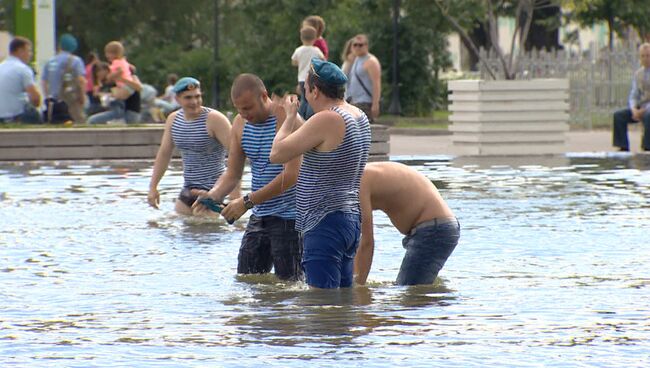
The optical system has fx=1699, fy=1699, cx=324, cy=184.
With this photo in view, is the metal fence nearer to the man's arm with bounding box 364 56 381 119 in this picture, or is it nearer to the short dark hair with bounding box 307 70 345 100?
the man's arm with bounding box 364 56 381 119

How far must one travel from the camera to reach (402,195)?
9.60m

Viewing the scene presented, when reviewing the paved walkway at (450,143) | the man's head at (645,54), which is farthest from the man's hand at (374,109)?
the man's head at (645,54)

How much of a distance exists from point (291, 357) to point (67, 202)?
9447mm

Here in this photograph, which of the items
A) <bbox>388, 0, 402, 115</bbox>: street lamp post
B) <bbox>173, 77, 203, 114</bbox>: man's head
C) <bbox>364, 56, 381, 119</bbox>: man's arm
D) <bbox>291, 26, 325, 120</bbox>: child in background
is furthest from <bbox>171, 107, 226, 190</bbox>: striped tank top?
<bbox>388, 0, 402, 115</bbox>: street lamp post

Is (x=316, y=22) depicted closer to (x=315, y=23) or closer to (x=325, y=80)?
(x=315, y=23)

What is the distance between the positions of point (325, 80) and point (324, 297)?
1314 millimetres

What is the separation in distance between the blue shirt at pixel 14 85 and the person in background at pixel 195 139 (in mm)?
9879

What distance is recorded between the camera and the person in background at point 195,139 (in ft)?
46.6

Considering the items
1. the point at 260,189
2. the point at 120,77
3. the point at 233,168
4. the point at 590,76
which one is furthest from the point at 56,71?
the point at 260,189

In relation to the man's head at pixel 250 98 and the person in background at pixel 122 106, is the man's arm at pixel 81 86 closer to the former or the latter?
the person in background at pixel 122 106

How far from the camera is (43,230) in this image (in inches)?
570

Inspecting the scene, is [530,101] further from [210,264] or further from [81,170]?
[210,264]

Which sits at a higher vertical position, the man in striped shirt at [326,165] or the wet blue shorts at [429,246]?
the man in striped shirt at [326,165]

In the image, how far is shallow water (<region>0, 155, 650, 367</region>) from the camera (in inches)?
326
